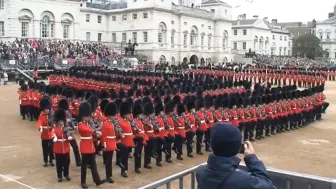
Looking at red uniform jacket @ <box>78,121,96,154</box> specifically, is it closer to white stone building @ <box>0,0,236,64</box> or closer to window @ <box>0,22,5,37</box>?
white stone building @ <box>0,0,236,64</box>

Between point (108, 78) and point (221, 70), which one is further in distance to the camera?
point (221, 70)

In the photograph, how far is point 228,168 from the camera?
275 centimetres

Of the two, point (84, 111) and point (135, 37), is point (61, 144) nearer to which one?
point (84, 111)

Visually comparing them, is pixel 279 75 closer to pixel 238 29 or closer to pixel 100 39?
Answer: pixel 100 39

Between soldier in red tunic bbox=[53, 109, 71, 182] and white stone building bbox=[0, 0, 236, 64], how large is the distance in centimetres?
3170

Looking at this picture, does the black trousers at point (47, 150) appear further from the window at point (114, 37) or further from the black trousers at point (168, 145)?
the window at point (114, 37)

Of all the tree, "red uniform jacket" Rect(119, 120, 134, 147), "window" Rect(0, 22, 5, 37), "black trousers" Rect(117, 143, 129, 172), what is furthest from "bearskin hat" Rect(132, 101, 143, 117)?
the tree

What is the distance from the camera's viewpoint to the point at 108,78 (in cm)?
2003

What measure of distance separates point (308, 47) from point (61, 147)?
2980 inches

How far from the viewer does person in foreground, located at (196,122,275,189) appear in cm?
270

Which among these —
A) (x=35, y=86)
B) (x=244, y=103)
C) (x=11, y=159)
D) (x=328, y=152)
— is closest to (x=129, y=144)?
(x=11, y=159)

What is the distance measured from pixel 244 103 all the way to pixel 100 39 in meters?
39.6

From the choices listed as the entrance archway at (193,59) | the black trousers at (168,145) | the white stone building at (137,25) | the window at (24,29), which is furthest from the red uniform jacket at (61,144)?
the entrance archway at (193,59)

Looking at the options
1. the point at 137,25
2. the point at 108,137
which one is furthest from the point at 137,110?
the point at 137,25
